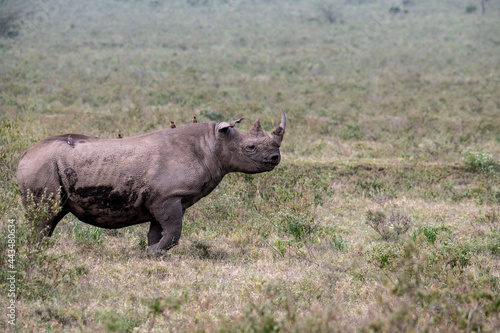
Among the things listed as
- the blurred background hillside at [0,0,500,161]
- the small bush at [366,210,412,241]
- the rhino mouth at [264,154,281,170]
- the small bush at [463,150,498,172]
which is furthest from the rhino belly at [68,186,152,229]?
the small bush at [463,150,498,172]

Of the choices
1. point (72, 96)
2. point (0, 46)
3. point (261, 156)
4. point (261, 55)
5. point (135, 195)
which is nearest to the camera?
point (135, 195)

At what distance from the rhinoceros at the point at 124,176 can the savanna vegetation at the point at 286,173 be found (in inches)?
19.6

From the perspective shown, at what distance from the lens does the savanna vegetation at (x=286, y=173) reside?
5.19 meters

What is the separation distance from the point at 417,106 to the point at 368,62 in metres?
10.4

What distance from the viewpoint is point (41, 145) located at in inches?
261

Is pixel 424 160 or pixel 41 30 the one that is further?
pixel 41 30

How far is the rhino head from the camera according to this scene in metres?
7.00

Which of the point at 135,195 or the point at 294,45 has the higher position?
the point at 135,195

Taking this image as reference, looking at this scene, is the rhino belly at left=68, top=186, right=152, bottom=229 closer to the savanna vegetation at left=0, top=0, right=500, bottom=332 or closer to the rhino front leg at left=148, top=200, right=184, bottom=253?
the rhino front leg at left=148, top=200, right=184, bottom=253

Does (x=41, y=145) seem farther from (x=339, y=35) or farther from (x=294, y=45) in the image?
(x=339, y=35)

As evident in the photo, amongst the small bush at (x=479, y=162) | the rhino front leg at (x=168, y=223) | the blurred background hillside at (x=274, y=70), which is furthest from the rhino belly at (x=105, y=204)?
the small bush at (x=479, y=162)

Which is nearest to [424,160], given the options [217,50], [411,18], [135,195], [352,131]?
[352,131]

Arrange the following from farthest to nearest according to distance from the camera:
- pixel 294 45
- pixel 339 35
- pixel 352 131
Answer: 1. pixel 339 35
2. pixel 294 45
3. pixel 352 131

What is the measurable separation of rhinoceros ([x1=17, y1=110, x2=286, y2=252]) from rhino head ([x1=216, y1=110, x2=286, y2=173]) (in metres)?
0.02
